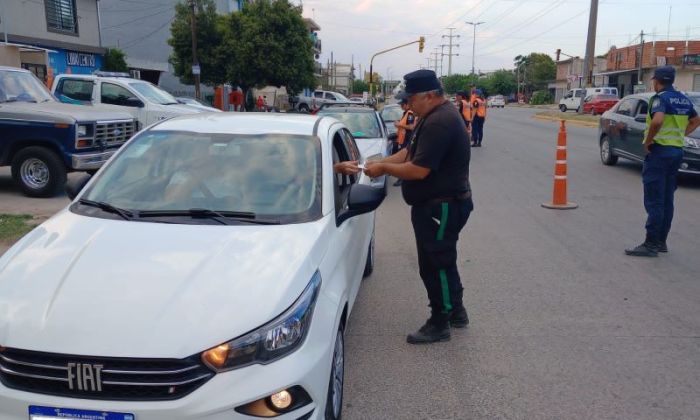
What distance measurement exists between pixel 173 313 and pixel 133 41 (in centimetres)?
4380

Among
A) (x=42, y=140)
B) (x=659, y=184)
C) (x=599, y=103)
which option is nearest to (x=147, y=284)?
(x=659, y=184)

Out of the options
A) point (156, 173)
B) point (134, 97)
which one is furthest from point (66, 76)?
point (156, 173)

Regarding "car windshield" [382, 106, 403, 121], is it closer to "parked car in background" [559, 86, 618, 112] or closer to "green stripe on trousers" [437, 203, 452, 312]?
"green stripe on trousers" [437, 203, 452, 312]

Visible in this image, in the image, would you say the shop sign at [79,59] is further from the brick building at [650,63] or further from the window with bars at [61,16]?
the brick building at [650,63]

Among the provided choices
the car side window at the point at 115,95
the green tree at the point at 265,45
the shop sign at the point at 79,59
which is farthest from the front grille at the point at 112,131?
the green tree at the point at 265,45

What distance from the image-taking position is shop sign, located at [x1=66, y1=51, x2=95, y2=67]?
→ 29109mm

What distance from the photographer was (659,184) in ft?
22.6

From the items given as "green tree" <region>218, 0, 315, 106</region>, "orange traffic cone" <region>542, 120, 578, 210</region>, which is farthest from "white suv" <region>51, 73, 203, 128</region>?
"green tree" <region>218, 0, 315, 106</region>

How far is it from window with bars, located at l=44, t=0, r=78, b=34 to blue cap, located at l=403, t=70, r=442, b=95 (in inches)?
1084

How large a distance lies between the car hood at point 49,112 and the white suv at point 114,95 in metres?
3.24

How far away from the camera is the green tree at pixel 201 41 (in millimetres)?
36750

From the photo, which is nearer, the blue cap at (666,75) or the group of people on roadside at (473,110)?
the blue cap at (666,75)

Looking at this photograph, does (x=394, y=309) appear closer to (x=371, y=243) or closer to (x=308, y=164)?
(x=371, y=243)

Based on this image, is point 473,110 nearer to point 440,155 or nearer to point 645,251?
point 645,251
